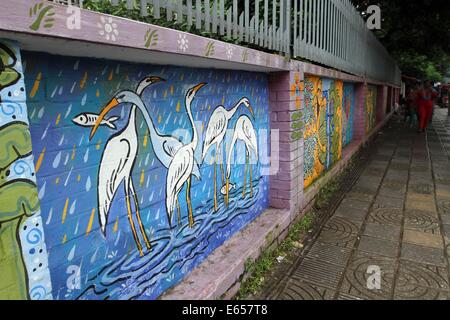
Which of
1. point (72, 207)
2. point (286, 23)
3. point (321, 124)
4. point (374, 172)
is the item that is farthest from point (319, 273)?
point (374, 172)

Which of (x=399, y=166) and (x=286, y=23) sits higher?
(x=286, y=23)

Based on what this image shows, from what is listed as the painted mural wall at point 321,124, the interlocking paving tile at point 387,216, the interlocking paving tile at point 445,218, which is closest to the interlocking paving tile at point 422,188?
the interlocking paving tile at point 445,218

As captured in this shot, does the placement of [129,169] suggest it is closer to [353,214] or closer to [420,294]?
[420,294]

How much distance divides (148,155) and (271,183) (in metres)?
2.03

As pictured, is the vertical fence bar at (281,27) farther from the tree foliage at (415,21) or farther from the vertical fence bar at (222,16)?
the tree foliage at (415,21)

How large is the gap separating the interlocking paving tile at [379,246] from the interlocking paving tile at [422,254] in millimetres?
86

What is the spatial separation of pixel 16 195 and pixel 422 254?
3.55 meters

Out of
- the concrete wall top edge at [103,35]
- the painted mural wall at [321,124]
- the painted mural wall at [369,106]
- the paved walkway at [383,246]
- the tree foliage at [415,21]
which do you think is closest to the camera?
the concrete wall top edge at [103,35]

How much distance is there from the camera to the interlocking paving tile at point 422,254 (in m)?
3.25

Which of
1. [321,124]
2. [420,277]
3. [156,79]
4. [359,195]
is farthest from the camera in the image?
[321,124]

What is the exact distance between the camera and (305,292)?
2783 mm

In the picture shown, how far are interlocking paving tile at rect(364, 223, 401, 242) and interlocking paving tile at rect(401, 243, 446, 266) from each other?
196mm

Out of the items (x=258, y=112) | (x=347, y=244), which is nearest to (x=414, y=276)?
(x=347, y=244)

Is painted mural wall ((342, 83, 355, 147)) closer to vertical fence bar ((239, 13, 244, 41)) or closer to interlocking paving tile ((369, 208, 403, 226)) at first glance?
interlocking paving tile ((369, 208, 403, 226))
